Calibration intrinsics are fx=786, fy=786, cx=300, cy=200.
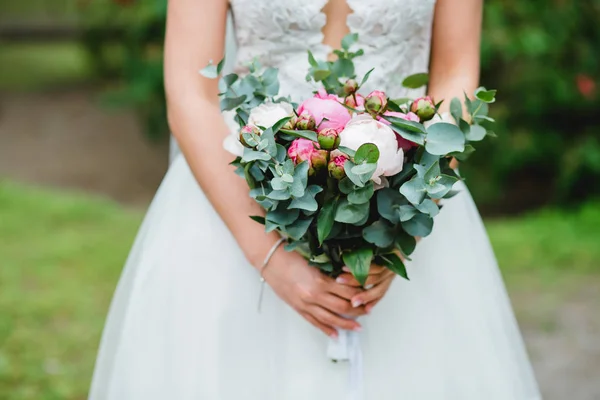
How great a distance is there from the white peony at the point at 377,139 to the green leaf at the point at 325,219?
0.09m

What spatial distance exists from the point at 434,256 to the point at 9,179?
21.3 ft

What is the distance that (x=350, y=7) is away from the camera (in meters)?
1.71

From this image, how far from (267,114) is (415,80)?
41 cm

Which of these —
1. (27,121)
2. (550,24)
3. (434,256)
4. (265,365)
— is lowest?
(265,365)

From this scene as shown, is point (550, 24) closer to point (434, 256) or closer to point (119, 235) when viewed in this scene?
point (119, 235)

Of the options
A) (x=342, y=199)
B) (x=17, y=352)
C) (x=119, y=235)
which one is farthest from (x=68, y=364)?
(x=342, y=199)

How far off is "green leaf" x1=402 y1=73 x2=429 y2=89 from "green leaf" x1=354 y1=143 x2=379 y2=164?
0.43 m

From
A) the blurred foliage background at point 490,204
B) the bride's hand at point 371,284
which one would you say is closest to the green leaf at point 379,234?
the bride's hand at point 371,284

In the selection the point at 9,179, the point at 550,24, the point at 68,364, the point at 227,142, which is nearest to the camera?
the point at 227,142

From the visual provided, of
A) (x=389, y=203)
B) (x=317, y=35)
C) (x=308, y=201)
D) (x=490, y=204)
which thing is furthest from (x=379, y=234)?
(x=490, y=204)

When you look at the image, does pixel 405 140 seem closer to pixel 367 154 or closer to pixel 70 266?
pixel 367 154

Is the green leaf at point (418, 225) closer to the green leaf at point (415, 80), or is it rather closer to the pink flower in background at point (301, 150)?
the pink flower in background at point (301, 150)

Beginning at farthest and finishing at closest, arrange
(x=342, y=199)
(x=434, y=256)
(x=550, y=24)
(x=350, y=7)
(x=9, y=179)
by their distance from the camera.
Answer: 1. (x=9, y=179)
2. (x=550, y=24)
3. (x=434, y=256)
4. (x=350, y=7)
5. (x=342, y=199)

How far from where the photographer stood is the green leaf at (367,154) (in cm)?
126
